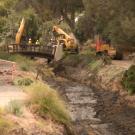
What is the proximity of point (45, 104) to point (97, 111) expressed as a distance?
915cm

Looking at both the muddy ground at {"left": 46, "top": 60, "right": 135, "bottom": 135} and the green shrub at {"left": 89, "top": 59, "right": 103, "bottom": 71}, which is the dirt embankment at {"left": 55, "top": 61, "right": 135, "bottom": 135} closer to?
the muddy ground at {"left": 46, "top": 60, "right": 135, "bottom": 135}

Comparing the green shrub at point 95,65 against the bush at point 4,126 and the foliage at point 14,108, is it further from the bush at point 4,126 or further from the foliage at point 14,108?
the bush at point 4,126

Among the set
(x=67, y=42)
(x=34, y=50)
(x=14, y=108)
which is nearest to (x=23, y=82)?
(x=14, y=108)

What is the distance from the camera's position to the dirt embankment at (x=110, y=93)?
80.4ft

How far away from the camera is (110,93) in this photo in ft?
107

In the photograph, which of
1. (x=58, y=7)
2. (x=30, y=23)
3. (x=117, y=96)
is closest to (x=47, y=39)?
(x=30, y=23)

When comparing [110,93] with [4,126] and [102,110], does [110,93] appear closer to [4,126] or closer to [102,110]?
[102,110]

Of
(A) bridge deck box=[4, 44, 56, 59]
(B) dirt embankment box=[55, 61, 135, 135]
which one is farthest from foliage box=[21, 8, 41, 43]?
(B) dirt embankment box=[55, 61, 135, 135]

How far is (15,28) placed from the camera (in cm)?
5919

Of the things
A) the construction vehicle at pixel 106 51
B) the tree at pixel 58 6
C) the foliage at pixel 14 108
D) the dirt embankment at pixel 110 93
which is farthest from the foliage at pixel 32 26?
the foliage at pixel 14 108

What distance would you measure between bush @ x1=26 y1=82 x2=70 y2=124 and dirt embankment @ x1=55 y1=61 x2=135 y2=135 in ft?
15.1

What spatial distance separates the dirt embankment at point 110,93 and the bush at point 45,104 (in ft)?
15.1

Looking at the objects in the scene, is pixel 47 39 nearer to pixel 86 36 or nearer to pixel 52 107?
pixel 86 36

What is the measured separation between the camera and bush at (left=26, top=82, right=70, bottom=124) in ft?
59.5
